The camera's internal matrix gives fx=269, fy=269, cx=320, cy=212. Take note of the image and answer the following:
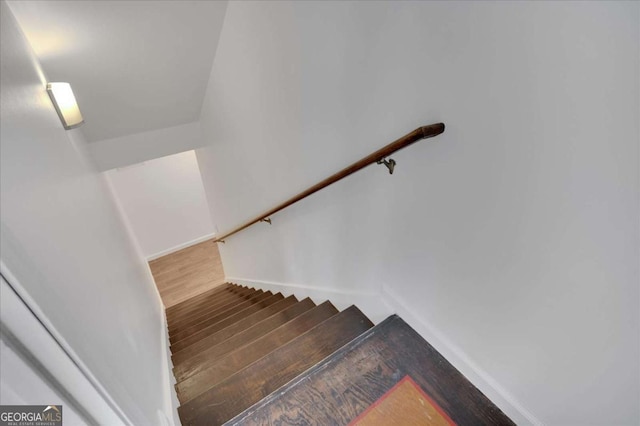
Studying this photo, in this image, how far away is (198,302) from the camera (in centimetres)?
360

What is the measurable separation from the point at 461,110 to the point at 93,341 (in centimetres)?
113

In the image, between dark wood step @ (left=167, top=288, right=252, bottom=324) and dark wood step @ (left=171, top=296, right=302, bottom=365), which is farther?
dark wood step @ (left=167, top=288, right=252, bottom=324)

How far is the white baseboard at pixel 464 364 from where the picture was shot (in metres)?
0.91

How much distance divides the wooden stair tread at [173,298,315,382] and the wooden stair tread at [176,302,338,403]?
0.13 feet

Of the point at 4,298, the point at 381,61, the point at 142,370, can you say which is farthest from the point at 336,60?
the point at 142,370

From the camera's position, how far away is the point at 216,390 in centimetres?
120

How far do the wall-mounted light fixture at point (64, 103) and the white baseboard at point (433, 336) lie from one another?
1727 millimetres

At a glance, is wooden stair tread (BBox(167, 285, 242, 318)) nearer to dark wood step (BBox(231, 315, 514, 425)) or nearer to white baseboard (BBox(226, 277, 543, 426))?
white baseboard (BBox(226, 277, 543, 426))

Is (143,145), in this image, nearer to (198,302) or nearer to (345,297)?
(198,302)

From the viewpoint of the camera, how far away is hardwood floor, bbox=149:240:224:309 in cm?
444

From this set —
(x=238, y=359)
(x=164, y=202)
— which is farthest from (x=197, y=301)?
(x=238, y=359)

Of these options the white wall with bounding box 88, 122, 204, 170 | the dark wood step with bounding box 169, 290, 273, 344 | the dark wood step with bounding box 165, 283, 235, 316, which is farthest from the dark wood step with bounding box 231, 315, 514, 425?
the dark wood step with bounding box 165, 283, 235, 316

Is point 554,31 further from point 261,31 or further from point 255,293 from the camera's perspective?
point 255,293

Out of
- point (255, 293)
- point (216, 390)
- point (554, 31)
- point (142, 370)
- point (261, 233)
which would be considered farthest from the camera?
point (255, 293)
